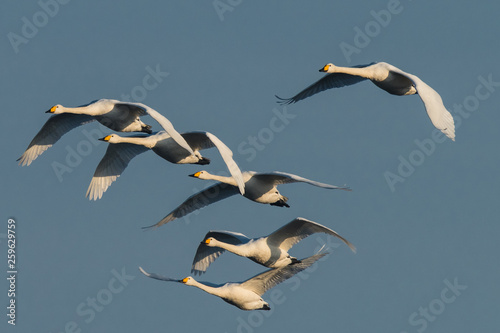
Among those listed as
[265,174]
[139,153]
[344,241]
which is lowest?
[344,241]

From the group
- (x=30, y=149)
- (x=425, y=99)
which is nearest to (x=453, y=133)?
(x=425, y=99)

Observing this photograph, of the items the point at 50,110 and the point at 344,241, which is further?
the point at 50,110

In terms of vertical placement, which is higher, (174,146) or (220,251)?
(174,146)

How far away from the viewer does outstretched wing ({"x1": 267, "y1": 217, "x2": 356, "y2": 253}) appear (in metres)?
34.9

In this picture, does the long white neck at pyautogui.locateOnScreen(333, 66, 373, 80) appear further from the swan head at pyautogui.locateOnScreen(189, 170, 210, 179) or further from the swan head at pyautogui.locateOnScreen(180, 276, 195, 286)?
the swan head at pyautogui.locateOnScreen(180, 276, 195, 286)

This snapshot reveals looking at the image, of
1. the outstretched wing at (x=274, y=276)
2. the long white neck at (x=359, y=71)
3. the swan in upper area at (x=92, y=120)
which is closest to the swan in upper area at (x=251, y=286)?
the outstretched wing at (x=274, y=276)

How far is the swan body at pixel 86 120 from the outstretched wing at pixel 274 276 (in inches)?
195

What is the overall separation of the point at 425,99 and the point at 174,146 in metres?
6.62

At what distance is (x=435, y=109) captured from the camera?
3384 cm

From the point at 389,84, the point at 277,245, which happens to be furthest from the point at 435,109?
the point at 277,245

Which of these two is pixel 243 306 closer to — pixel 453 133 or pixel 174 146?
pixel 174 146

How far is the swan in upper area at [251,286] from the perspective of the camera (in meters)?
35.2

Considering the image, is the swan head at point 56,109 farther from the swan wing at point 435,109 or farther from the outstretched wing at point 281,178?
the swan wing at point 435,109

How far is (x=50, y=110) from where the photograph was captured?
37156mm
